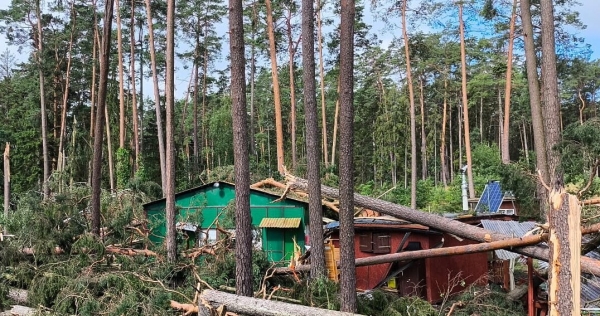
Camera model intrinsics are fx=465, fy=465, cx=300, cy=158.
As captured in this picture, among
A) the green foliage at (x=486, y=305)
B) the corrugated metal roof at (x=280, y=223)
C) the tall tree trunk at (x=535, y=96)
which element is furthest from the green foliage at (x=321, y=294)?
the corrugated metal roof at (x=280, y=223)

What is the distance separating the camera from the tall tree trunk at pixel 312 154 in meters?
7.71

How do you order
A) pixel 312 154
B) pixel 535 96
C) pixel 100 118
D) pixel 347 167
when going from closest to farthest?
1. pixel 347 167
2. pixel 312 154
3. pixel 535 96
4. pixel 100 118

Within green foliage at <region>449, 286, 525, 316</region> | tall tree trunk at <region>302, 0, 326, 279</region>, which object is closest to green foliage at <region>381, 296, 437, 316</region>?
green foliage at <region>449, 286, 525, 316</region>

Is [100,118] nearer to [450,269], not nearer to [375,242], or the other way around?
[375,242]

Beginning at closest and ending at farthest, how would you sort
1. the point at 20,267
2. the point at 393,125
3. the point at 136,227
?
the point at 20,267
the point at 136,227
the point at 393,125

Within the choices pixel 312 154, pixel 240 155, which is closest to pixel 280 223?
pixel 312 154

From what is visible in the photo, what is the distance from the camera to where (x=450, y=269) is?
9.91m

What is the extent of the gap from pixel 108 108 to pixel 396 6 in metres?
15.1

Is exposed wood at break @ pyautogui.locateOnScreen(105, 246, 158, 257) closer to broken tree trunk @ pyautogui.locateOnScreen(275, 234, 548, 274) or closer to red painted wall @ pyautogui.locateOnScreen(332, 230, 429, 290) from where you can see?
broken tree trunk @ pyautogui.locateOnScreen(275, 234, 548, 274)

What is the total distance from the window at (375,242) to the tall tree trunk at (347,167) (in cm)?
403

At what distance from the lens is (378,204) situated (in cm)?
913

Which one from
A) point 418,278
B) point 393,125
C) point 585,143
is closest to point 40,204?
point 418,278

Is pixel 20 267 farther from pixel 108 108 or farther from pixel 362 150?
pixel 362 150

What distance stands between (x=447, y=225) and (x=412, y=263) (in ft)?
5.40
